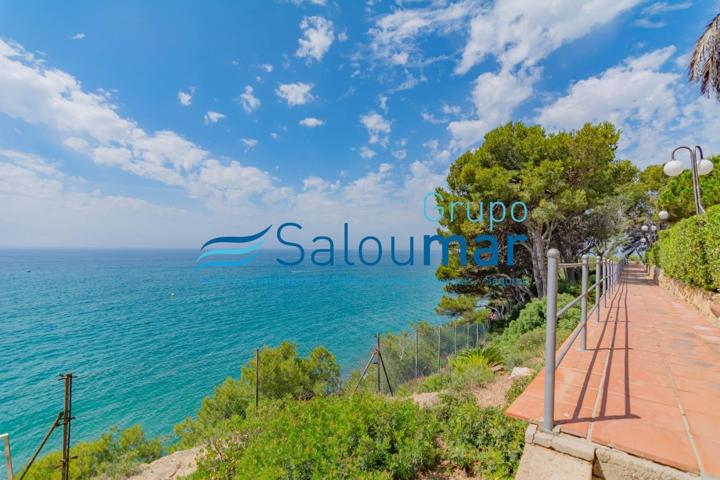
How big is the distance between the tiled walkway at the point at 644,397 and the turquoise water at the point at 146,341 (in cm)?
1303

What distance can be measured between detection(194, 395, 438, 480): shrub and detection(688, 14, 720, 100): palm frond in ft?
34.4

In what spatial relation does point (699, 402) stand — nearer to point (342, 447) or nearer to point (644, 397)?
point (644, 397)

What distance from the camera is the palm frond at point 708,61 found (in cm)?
684

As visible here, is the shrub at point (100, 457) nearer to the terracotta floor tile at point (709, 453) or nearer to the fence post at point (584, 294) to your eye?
the fence post at point (584, 294)

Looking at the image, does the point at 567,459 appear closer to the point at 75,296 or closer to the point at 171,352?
the point at 171,352

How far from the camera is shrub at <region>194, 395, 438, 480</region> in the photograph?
2.28 metres

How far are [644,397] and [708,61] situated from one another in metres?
9.76

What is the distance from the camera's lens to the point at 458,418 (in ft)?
9.35

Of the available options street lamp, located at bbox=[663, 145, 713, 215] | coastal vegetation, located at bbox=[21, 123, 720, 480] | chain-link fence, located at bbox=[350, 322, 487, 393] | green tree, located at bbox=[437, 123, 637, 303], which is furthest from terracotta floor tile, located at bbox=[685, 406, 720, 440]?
green tree, located at bbox=[437, 123, 637, 303]

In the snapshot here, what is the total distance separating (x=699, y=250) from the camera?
5.34 meters

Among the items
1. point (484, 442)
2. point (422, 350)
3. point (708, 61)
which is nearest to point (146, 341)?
point (422, 350)

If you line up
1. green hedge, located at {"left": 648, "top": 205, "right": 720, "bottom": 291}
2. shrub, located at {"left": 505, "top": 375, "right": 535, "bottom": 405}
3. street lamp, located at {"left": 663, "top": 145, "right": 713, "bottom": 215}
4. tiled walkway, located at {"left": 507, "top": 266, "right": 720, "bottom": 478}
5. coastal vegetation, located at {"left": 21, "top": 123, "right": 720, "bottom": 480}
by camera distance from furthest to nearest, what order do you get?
street lamp, located at {"left": 663, "top": 145, "right": 713, "bottom": 215} → green hedge, located at {"left": 648, "top": 205, "right": 720, "bottom": 291} → shrub, located at {"left": 505, "top": 375, "right": 535, "bottom": 405} → coastal vegetation, located at {"left": 21, "top": 123, "right": 720, "bottom": 480} → tiled walkway, located at {"left": 507, "top": 266, "right": 720, "bottom": 478}

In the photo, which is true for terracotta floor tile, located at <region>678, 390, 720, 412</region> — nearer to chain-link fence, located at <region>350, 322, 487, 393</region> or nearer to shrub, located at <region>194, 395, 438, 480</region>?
shrub, located at <region>194, 395, 438, 480</region>

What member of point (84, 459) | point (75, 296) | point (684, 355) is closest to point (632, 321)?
point (684, 355)
